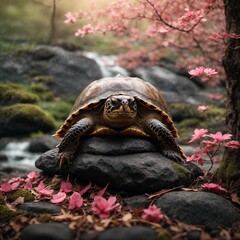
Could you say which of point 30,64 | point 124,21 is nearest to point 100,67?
point 30,64

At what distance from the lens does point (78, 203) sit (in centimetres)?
346

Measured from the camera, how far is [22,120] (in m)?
9.66

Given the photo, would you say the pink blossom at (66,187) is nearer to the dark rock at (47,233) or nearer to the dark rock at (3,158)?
the dark rock at (47,233)

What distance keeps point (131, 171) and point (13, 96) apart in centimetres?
800

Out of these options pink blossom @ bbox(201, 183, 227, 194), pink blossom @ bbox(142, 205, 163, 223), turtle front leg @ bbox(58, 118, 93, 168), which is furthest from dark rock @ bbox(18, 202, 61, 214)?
pink blossom @ bbox(201, 183, 227, 194)

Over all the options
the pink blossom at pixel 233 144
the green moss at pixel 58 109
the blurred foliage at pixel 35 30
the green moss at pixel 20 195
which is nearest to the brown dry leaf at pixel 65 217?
A: the green moss at pixel 20 195

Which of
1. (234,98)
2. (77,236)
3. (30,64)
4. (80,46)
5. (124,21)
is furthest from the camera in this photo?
(80,46)

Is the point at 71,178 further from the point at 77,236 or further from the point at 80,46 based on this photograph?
the point at 80,46

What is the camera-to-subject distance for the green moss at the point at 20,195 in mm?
3867

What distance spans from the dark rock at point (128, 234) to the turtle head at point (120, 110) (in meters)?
1.59

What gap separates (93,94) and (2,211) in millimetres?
1937

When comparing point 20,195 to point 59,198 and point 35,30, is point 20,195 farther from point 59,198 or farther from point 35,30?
point 35,30

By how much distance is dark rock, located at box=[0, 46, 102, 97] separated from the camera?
1326 cm

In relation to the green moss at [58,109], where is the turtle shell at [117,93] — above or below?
above
